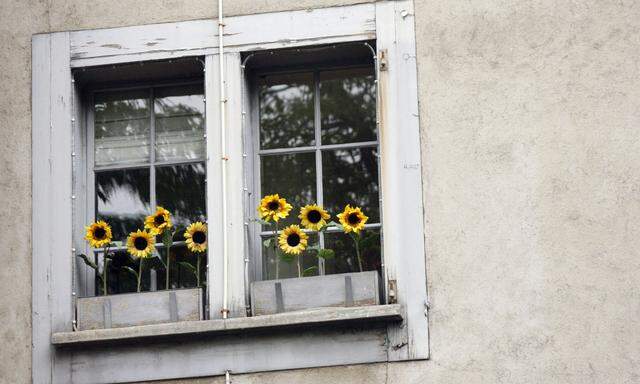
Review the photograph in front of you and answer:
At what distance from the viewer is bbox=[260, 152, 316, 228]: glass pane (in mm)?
8938

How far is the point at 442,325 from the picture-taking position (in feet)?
27.0

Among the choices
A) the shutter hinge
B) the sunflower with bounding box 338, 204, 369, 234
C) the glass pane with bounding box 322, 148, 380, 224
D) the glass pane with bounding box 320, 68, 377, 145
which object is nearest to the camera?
the sunflower with bounding box 338, 204, 369, 234

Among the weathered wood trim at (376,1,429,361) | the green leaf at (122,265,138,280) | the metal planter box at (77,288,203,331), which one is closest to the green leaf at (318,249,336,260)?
the weathered wood trim at (376,1,429,361)

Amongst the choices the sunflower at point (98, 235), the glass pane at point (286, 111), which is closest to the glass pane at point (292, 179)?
the glass pane at point (286, 111)

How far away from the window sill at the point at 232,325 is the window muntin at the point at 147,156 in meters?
0.62

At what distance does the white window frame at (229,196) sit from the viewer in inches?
328

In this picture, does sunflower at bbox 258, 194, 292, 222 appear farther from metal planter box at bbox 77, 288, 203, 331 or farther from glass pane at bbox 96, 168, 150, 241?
glass pane at bbox 96, 168, 150, 241

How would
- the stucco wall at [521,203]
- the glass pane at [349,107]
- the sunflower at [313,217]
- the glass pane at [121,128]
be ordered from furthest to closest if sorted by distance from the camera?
the glass pane at [121,128] < the glass pane at [349,107] < the sunflower at [313,217] < the stucco wall at [521,203]

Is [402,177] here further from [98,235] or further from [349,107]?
[98,235]

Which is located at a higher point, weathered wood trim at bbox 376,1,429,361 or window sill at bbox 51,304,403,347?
weathered wood trim at bbox 376,1,429,361

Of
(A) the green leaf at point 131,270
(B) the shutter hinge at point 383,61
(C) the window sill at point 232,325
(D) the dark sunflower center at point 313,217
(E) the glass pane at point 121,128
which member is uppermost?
(B) the shutter hinge at point 383,61

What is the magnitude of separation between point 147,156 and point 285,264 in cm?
115

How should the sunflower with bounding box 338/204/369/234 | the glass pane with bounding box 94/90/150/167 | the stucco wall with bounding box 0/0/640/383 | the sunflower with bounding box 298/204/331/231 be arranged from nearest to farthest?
the stucco wall with bounding box 0/0/640/383, the sunflower with bounding box 338/204/369/234, the sunflower with bounding box 298/204/331/231, the glass pane with bounding box 94/90/150/167

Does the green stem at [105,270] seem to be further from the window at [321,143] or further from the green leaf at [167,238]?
the window at [321,143]
